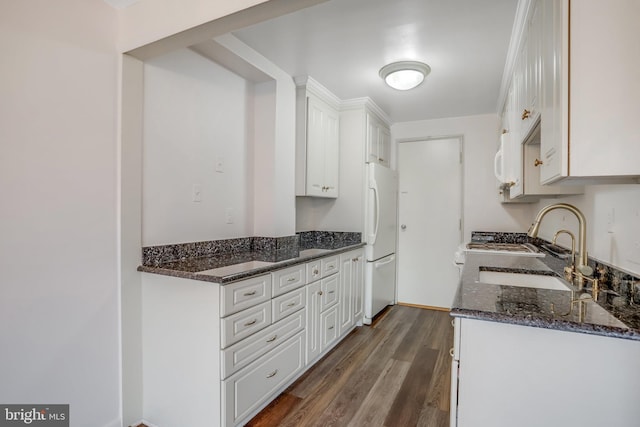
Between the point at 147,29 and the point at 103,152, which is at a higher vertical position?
the point at 147,29

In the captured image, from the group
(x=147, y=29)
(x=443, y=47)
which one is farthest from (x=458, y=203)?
(x=147, y=29)

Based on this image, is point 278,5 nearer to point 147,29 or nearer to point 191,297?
point 147,29

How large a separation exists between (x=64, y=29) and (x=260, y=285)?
1552 mm

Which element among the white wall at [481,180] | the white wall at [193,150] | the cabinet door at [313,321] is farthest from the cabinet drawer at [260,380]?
the white wall at [481,180]

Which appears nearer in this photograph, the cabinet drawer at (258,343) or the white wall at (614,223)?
the white wall at (614,223)

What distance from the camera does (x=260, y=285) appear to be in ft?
6.15

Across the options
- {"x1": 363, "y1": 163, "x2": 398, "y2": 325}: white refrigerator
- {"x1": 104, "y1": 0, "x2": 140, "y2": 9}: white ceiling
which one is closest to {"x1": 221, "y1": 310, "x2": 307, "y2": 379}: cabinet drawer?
{"x1": 363, "y1": 163, "x2": 398, "y2": 325}: white refrigerator

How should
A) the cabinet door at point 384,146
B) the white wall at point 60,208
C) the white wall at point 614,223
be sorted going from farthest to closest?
the cabinet door at point 384,146
the white wall at point 60,208
the white wall at point 614,223

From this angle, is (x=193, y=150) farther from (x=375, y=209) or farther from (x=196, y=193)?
(x=375, y=209)

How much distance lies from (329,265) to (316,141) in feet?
3.97

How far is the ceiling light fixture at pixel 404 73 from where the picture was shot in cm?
256

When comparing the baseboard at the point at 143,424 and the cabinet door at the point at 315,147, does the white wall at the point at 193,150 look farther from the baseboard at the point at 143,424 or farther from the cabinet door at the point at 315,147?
the baseboard at the point at 143,424

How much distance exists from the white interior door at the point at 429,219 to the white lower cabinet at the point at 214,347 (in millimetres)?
Answer: 2456

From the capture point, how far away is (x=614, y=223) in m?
1.45
